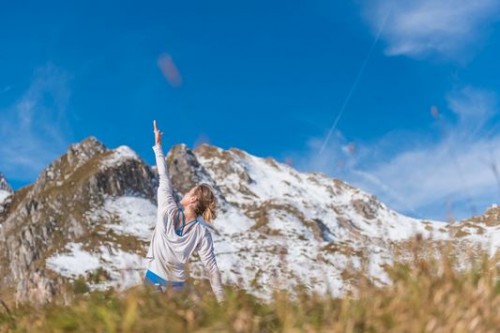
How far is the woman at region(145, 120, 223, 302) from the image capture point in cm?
908

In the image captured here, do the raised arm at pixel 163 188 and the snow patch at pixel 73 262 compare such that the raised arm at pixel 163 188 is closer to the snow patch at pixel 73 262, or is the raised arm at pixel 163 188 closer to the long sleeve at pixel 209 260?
the long sleeve at pixel 209 260

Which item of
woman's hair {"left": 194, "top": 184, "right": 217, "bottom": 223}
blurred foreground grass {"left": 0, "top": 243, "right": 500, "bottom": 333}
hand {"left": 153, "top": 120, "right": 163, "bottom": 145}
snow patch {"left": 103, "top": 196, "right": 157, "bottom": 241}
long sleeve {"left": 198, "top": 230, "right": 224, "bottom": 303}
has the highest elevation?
snow patch {"left": 103, "top": 196, "right": 157, "bottom": 241}

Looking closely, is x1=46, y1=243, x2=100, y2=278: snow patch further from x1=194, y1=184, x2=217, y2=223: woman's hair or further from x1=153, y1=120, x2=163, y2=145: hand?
x1=194, y1=184, x2=217, y2=223: woman's hair

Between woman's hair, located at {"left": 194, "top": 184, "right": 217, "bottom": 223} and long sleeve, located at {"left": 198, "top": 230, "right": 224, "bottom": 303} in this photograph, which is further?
woman's hair, located at {"left": 194, "top": 184, "right": 217, "bottom": 223}

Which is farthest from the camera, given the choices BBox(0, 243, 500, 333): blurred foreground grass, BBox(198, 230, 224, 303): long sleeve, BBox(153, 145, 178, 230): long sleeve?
BBox(153, 145, 178, 230): long sleeve

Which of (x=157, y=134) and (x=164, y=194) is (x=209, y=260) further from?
(x=157, y=134)

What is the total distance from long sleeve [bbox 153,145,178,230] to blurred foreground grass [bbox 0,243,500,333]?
2.79 m

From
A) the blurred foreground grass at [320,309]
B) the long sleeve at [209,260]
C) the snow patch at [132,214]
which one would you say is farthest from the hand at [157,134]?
the snow patch at [132,214]

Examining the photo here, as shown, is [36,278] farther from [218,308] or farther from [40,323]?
[218,308]

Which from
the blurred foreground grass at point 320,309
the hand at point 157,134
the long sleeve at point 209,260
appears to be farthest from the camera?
the hand at point 157,134

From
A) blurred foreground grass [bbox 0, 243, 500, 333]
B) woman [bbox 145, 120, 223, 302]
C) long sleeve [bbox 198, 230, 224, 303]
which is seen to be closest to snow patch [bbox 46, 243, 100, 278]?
woman [bbox 145, 120, 223, 302]

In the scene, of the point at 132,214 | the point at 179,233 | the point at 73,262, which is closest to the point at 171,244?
the point at 179,233

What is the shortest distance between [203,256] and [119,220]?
6881 inches

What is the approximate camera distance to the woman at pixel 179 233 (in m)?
9.08
